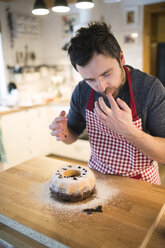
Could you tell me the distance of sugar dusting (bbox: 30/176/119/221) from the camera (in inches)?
36.9

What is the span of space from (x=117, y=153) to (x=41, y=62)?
3480 mm

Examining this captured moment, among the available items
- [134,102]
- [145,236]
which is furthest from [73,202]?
[134,102]

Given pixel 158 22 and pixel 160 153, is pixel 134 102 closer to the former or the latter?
pixel 160 153

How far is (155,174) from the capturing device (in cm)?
134

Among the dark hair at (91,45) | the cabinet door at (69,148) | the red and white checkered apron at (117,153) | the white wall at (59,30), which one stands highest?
the white wall at (59,30)

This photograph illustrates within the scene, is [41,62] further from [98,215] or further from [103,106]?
[98,215]

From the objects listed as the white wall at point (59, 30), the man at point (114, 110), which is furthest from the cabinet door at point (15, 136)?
the man at point (114, 110)

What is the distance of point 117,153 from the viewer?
4.14ft

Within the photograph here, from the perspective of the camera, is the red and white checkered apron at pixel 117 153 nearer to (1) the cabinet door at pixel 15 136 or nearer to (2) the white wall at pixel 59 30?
(1) the cabinet door at pixel 15 136

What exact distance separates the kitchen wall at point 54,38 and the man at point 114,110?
2336mm

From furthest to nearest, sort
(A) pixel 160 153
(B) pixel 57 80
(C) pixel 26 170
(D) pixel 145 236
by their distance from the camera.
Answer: (B) pixel 57 80
(C) pixel 26 170
(A) pixel 160 153
(D) pixel 145 236

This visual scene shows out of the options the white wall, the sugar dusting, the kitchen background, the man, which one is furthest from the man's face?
the white wall

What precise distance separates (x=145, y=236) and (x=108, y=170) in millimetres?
503

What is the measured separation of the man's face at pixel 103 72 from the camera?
102cm
